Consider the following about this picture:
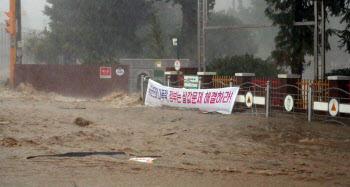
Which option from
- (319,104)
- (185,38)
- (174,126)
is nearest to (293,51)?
(319,104)

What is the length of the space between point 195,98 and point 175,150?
970 cm

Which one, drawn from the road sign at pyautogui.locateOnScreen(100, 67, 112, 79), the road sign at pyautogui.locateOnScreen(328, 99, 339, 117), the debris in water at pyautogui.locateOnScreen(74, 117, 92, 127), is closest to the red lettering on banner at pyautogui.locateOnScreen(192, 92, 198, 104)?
the debris in water at pyautogui.locateOnScreen(74, 117, 92, 127)

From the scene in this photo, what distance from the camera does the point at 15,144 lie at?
10.6 m

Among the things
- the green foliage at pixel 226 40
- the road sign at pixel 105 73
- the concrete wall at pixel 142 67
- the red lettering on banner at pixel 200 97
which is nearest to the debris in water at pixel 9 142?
the red lettering on banner at pixel 200 97

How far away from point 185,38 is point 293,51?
24.6 m

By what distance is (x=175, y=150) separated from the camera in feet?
35.4

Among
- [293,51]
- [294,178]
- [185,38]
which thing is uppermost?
[185,38]

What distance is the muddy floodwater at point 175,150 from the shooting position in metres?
7.45

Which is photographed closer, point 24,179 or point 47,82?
point 24,179

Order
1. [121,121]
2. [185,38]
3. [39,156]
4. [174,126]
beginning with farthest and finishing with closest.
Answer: [185,38] → [121,121] → [174,126] → [39,156]

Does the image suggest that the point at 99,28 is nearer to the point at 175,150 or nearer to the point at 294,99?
the point at 294,99

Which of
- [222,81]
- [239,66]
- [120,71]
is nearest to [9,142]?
[222,81]

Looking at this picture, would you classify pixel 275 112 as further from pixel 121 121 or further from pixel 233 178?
pixel 233 178

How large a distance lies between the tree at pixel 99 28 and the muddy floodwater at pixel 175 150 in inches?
1407
